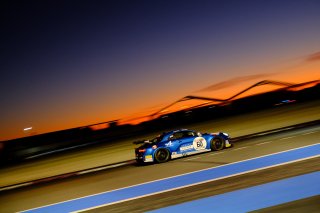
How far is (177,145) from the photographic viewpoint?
15047 millimetres

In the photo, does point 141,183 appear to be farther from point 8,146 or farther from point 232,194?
point 8,146

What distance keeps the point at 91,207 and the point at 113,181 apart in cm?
356

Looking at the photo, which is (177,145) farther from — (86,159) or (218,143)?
(86,159)

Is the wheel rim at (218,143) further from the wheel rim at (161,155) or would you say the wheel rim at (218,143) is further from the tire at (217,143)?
the wheel rim at (161,155)

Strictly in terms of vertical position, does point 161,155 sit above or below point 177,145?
below

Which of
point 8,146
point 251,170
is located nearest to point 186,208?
point 251,170

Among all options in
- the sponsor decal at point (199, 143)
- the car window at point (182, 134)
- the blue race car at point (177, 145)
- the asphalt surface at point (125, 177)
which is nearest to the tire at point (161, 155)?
the blue race car at point (177, 145)

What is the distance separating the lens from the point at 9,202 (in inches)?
452

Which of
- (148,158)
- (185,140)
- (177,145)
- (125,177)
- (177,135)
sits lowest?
(125,177)

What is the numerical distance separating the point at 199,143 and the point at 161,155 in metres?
1.64

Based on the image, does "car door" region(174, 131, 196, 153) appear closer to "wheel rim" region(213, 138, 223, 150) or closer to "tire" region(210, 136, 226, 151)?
"tire" region(210, 136, 226, 151)

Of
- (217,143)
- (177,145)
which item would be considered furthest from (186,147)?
(217,143)

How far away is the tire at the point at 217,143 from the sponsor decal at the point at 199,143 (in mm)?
304

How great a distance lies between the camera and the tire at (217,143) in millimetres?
15547
